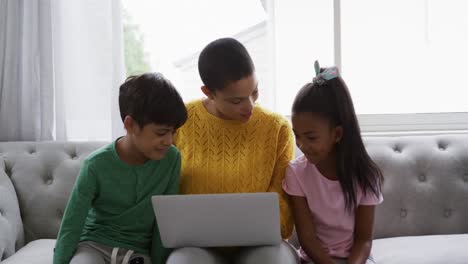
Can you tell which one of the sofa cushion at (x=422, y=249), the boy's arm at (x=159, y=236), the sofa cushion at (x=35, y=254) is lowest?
the sofa cushion at (x=422, y=249)

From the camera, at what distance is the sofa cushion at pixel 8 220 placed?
205cm

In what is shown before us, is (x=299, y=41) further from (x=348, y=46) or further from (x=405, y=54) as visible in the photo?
(x=405, y=54)

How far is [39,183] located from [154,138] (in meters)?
0.71

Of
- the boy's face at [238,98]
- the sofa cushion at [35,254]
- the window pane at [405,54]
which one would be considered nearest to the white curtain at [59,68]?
the sofa cushion at [35,254]

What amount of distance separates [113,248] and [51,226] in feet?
1.76

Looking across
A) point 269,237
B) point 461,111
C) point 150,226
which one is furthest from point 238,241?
point 461,111

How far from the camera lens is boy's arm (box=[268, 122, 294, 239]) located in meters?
1.89

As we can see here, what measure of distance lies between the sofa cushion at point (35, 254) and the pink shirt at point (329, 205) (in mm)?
809

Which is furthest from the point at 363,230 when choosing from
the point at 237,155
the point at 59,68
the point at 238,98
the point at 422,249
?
the point at 59,68

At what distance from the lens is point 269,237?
1651mm

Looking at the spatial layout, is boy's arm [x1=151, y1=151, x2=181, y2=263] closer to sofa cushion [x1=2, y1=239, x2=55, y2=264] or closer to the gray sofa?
sofa cushion [x1=2, y1=239, x2=55, y2=264]

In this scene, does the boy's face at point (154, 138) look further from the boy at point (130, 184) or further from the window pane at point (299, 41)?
the window pane at point (299, 41)

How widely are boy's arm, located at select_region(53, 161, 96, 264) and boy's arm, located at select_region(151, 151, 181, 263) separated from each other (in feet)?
0.73

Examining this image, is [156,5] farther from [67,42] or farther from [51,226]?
[51,226]
